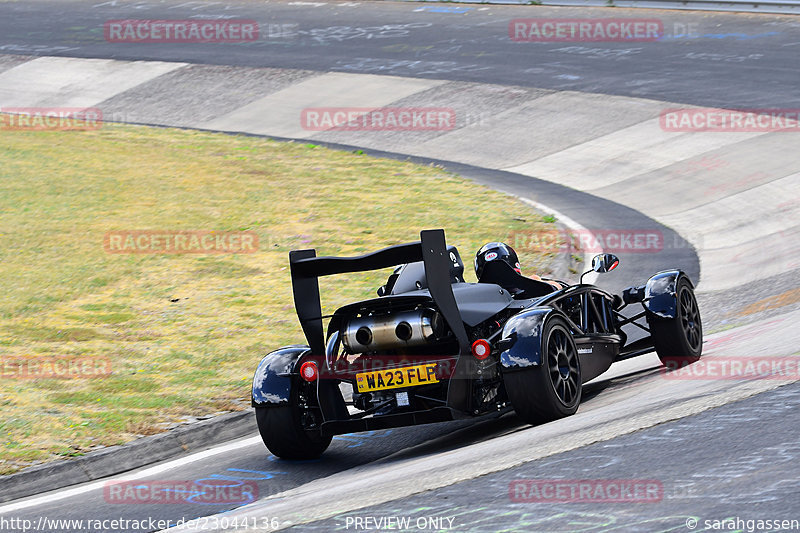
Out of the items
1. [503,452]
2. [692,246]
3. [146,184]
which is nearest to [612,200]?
[692,246]

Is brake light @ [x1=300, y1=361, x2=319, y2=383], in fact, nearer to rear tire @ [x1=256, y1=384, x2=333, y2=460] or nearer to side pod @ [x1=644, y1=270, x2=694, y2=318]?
rear tire @ [x1=256, y1=384, x2=333, y2=460]

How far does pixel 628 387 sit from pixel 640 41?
65.6ft

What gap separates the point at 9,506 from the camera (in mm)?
7547

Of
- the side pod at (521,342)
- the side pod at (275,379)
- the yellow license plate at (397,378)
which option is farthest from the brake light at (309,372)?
the side pod at (521,342)

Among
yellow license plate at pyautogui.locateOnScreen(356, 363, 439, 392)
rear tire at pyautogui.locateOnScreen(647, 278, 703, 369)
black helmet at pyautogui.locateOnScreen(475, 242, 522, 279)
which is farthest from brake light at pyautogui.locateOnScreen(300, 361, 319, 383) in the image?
rear tire at pyautogui.locateOnScreen(647, 278, 703, 369)

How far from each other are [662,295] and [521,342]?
235 centimetres

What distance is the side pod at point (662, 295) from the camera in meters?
9.30

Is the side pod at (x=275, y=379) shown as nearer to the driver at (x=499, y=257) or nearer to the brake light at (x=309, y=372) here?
the brake light at (x=309, y=372)

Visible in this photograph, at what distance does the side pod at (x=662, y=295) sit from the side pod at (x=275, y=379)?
3.07 m

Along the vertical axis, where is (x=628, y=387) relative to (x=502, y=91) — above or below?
below

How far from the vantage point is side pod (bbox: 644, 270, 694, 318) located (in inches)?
366

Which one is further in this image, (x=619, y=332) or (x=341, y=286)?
(x=341, y=286)

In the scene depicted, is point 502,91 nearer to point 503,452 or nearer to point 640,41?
point 640,41

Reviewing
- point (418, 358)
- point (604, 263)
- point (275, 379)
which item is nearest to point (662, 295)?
point (604, 263)
